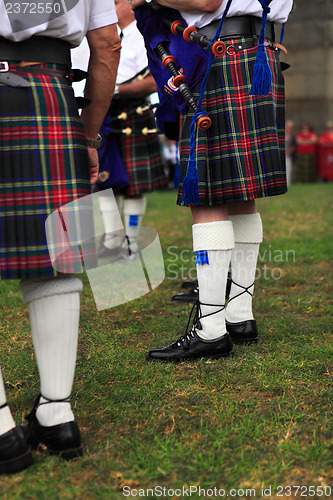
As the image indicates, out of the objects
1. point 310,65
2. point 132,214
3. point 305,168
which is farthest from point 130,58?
point 310,65

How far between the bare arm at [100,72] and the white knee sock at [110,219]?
2.50 metres

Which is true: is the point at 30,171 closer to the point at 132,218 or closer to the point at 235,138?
the point at 235,138

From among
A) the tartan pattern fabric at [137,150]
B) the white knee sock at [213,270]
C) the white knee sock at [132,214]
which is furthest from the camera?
the white knee sock at [132,214]

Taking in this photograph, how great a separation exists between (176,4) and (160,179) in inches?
90.8

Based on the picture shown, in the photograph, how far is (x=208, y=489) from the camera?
1.33 metres

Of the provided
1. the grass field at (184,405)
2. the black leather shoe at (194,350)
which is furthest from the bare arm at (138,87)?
the black leather shoe at (194,350)

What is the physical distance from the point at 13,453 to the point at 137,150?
9.77 feet

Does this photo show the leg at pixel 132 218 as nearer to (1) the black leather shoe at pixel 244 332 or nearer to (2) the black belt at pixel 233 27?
(1) the black leather shoe at pixel 244 332

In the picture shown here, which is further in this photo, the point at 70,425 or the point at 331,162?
the point at 331,162

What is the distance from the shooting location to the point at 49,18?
142cm

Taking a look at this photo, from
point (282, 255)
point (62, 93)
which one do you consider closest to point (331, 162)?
point (282, 255)

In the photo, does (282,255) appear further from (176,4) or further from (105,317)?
(176,4)

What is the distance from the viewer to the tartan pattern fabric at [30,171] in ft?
4.66

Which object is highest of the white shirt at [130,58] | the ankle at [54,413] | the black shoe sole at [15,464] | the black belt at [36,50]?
the white shirt at [130,58]
